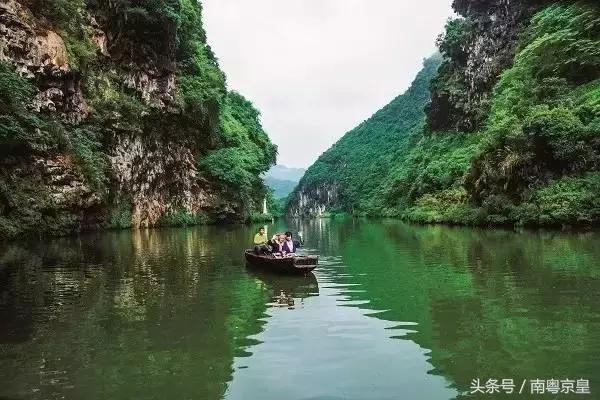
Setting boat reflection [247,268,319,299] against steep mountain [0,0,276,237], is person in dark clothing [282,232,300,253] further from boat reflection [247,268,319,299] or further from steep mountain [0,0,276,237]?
steep mountain [0,0,276,237]

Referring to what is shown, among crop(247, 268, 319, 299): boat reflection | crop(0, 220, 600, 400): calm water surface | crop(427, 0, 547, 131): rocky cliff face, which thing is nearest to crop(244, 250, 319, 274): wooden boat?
crop(247, 268, 319, 299): boat reflection

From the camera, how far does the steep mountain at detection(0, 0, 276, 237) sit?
30062mm

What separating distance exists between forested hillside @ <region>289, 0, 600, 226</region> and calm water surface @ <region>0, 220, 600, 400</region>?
14596 mm

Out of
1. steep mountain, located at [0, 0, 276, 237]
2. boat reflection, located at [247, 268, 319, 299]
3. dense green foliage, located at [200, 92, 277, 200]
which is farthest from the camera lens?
dense green foliage, located at [200, 92, 277, 200]

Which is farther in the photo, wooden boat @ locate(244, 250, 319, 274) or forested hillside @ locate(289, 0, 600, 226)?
forested hillside @ locate(289, 0, 600, 226)

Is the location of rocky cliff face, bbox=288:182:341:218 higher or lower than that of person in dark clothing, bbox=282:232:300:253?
higher

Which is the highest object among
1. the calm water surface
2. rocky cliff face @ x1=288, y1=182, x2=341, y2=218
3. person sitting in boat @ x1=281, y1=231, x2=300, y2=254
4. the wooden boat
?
rocky cliff face @ x1=288, y1=182, x2=341, y2=218

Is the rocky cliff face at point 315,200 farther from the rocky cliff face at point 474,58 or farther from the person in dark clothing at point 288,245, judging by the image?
the person in dark clothing at point 288,245

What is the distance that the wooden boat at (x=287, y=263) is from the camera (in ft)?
50.4

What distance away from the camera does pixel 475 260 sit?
17844 mm

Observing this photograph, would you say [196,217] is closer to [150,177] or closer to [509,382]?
[150,177]

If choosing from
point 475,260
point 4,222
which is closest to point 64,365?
point 475,260

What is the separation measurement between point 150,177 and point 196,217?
595 cm

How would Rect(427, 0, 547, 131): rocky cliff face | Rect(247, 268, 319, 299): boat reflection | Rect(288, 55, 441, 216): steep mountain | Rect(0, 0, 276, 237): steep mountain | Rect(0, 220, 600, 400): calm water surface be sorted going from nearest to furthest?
Rect(0, 220, 600, 400): calm water surface < Rect(247, 268, 319, 299): boat reflection < Rect(0, 0, 276, 237): steep mountain < Rect(427, 0, 547, 131): rocky cliff face < Rect(288, 55, 441, 216): steep mountain
